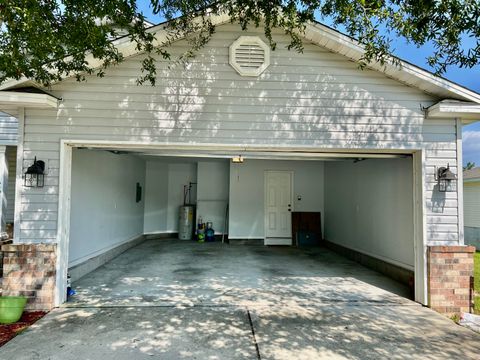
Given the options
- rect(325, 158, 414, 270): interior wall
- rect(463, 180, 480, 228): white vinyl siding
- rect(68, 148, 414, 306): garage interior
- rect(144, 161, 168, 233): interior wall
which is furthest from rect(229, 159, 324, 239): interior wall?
rect(463, 180, 480, 228): white vinyl siding

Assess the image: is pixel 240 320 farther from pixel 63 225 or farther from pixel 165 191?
pixel 165 191

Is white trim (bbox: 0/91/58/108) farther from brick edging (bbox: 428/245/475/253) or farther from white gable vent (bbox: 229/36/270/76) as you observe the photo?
brick edging (bbox: 428/245/475/253)

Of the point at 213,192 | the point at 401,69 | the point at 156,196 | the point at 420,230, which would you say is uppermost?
the point at 401,69

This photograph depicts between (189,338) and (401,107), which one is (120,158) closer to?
(189,338)

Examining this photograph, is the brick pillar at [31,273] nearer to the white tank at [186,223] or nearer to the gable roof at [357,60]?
the gable roof at [357,60]

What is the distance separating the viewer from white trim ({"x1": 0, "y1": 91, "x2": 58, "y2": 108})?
3.81 metres

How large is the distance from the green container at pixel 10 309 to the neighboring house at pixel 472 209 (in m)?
12.0

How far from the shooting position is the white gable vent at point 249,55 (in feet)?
14.4

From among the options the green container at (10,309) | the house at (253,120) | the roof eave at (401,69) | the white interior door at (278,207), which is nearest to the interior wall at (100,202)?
the house at (253,120)

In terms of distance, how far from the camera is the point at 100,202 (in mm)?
6309

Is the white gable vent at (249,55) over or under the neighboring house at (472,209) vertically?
over

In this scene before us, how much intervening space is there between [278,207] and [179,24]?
6.46 metres

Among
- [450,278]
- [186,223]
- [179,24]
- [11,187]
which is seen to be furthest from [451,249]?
[11,187]

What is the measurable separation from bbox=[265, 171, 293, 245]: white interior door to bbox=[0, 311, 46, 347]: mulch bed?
648cm
